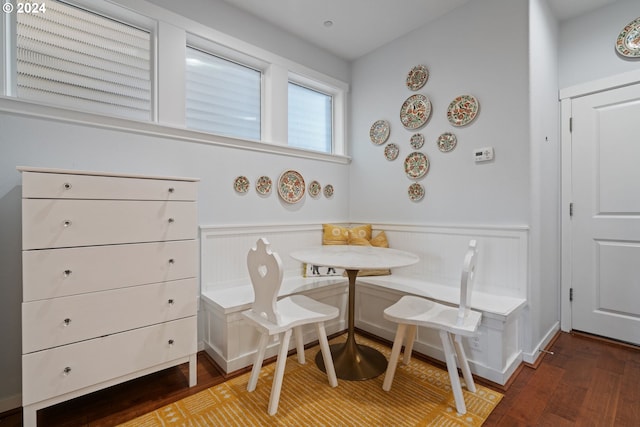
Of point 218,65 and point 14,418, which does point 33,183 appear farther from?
point 218,65

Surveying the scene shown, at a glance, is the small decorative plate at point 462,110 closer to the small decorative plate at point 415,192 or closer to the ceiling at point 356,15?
the small decorative plate at point 415,192

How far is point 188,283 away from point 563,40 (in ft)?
12.3

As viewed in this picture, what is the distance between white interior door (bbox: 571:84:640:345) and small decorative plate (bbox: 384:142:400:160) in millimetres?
1542

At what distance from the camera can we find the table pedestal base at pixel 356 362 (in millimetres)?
1921

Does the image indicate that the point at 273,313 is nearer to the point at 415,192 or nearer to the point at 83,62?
the point at 415,192

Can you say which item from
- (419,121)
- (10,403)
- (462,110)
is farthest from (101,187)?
(462,110)

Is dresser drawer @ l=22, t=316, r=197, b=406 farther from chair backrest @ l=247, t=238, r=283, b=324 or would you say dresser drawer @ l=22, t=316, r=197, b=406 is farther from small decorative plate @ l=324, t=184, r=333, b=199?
small decorative plate @ l=324, t=184, r=333, b=199

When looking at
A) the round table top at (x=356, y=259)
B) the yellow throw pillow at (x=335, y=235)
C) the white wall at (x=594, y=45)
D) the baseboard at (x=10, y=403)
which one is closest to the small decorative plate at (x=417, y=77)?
the white wall at (x=594, y=45)

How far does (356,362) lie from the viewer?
2.01 m

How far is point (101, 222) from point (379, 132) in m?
2.58

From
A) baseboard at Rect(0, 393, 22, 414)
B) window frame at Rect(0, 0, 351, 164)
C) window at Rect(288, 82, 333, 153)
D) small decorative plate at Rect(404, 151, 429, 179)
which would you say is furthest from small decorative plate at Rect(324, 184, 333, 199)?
baseboard at Rect(0, 393, 22, 414)

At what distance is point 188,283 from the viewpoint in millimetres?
1789

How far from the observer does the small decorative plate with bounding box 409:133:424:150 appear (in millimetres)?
2744

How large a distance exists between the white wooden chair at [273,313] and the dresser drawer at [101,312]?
0.44 m
